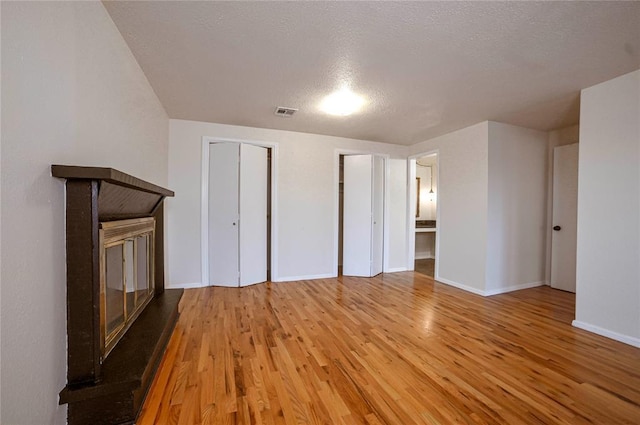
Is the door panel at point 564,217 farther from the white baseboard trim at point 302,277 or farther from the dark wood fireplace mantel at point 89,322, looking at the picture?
the dark wood fireplace mantel at point 89,322

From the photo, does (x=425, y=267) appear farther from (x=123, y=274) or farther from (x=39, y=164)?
(x=39, y=164)

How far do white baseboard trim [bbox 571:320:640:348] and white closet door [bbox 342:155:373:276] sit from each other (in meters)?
2.63

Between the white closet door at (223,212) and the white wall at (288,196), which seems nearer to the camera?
the white wall at (288,196)

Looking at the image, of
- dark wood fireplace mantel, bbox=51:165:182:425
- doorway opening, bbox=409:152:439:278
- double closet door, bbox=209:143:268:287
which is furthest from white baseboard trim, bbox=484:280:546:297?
dark wood fireplace mantel, bbox=51:165:182:425

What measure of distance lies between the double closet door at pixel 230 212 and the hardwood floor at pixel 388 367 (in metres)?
0.73

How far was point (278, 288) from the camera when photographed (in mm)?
3848

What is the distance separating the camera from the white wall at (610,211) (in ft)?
7.58

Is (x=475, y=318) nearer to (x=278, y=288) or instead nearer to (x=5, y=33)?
(x=278, y=288)

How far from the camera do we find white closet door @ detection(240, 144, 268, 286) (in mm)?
3893

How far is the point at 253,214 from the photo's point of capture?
4.01 m

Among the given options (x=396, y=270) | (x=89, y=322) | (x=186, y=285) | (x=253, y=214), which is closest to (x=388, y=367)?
(x=89, y=322)

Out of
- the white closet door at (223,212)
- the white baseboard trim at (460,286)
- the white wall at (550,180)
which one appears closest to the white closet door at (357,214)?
the white baseboard trim at (460,286)

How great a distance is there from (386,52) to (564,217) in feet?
13.0

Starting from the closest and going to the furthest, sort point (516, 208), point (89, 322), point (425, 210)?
point (89, 322) → point (516, 208) → point (425, 210)
